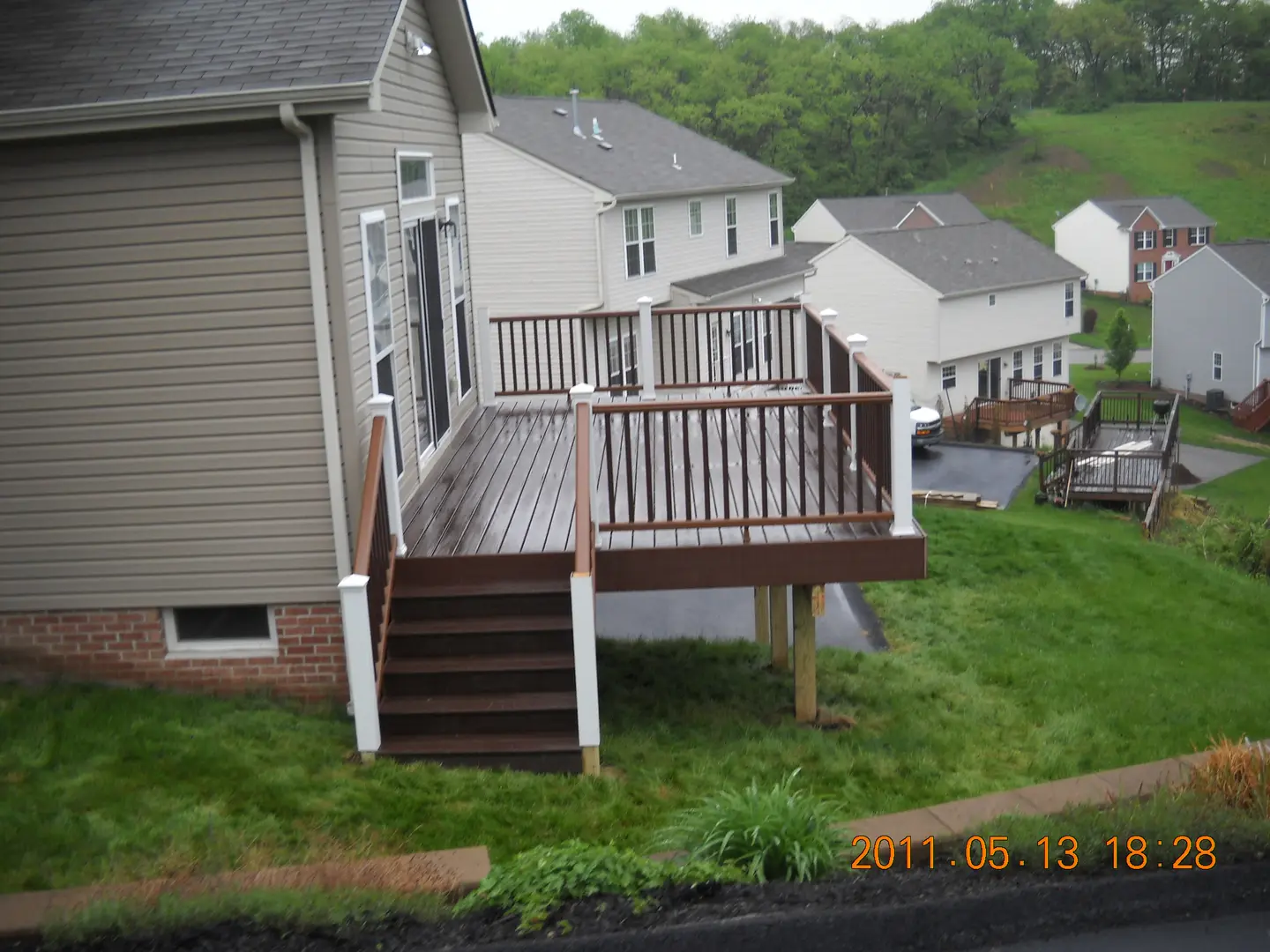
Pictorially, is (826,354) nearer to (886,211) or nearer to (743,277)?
(743,277)

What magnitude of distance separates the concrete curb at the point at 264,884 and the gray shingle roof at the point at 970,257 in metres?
34.3

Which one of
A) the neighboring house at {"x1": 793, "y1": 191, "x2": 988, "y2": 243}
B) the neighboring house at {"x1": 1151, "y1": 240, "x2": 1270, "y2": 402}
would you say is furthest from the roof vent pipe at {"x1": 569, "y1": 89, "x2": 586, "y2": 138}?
the neighboring house at {"x1": 793, "y1": 191, "x2": 988, "y2": 243}

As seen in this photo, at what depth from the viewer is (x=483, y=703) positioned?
6.73 meters

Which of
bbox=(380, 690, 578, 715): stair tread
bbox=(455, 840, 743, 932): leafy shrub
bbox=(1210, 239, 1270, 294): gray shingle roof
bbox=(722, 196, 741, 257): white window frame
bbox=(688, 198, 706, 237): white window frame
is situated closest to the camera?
bbox=(455, 840, 743, 932): leafy shrub

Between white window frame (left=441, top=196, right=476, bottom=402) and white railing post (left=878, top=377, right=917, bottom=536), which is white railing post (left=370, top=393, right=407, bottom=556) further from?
white window frame (left=441, top=196, right=476, bottom=402)

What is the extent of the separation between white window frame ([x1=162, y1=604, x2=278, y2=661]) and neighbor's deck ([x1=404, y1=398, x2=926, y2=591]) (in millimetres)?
1007

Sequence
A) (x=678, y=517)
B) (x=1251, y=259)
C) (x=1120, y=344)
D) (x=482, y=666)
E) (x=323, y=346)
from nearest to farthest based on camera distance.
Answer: (x=482, y=666)
(x=323, y=346)
(x=678, y=517)
(x=1251, y=259)
(x=1120, y=344)

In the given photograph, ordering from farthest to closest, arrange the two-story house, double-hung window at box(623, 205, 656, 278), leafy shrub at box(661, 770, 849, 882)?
double-hung window at box(623, 205, 656, 278) < the two-story house < leafy shrub at box(661, 770, 849, 882)

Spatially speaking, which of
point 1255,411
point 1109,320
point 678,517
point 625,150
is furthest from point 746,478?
point 1109,320

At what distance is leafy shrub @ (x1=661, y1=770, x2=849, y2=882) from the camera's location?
4.59 m

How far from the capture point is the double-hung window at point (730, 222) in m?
30.4

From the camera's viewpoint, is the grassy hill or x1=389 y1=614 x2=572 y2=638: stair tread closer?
x1=389 y1=614 x2=572 y2=638: stair tread

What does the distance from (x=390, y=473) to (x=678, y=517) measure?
5.97ft

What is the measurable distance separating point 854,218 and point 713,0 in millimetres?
33562
